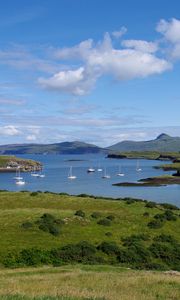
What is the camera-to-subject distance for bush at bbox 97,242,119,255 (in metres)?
41.4

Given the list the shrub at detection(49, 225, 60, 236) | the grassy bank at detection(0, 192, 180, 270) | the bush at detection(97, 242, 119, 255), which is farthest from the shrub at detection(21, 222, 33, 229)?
the bush at detection(97, 242, 119, 255)

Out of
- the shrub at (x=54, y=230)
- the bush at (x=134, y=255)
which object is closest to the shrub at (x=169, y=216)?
the bush at (x=134, y=255)

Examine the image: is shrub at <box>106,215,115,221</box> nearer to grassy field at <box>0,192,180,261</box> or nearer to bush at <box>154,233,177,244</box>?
grassy field at <box>0,192,180,261</box>

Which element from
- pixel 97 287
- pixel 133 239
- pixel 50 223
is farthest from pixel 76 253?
pixel 97 287

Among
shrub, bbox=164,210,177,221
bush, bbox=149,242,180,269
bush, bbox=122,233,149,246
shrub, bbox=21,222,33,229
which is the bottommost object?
bush, bbox=149,242,180,269

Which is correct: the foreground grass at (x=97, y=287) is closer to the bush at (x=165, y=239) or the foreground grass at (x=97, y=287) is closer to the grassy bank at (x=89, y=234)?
the grassy bank at (x=89, y=234)

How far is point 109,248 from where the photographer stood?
4147 centimetres

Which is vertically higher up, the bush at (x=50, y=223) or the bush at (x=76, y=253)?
the bush at (x=50, y=223)

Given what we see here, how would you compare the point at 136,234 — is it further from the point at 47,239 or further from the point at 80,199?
the point at 80,199

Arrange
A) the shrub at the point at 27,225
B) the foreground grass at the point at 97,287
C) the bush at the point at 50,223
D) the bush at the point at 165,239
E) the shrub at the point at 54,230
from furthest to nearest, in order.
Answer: the shrub at the point at 27,225
the bush at the point at 165,239
the bush at the point at 50,223
the shrub at the point at 54,230
the foreground grass at the point at 97,287

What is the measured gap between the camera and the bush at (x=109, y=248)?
41375mm

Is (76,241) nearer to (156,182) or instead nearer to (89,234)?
(89,234)

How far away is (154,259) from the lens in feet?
138

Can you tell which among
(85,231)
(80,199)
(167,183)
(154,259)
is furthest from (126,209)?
(167,183)
